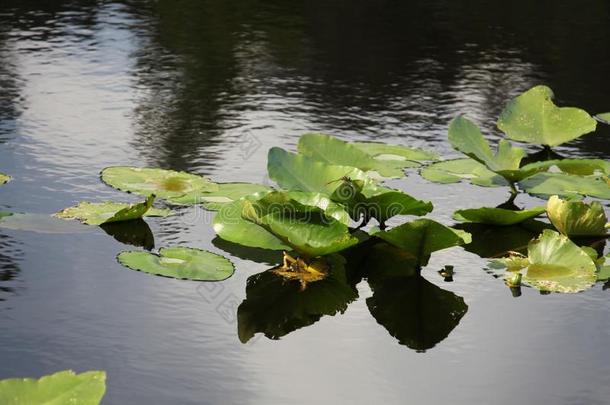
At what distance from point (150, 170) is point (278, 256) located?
618mm

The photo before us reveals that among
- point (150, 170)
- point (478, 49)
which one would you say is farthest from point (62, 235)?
point (478, 49)

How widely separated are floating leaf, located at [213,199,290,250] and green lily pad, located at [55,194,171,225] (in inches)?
8.1

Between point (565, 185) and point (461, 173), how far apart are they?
292 mm

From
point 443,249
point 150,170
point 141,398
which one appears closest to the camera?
point 141,398

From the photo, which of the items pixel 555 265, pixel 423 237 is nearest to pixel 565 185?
pixel 555 265

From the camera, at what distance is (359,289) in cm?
253

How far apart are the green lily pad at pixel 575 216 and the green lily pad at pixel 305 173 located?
46 cm

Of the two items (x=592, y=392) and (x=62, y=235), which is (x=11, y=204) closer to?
(x=62, y=235)

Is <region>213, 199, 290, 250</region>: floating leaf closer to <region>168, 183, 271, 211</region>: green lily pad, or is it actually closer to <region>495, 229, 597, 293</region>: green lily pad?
<region>168, 183, 271, 211</region>: green lily pad

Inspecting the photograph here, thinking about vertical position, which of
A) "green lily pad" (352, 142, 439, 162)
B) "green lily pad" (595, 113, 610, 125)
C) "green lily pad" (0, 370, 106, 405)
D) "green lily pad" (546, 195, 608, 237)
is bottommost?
"green lily pad" (595, 113, 610, 125)

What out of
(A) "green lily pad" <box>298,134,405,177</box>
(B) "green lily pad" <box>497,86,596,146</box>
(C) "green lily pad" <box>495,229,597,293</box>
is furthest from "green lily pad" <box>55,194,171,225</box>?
(B) "green lily pad" <box>497,86,596,146</box>

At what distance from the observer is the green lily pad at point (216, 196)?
2.93 metres

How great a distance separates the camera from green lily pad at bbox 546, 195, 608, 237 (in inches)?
109

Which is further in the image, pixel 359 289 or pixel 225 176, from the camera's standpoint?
pixel 225 176
